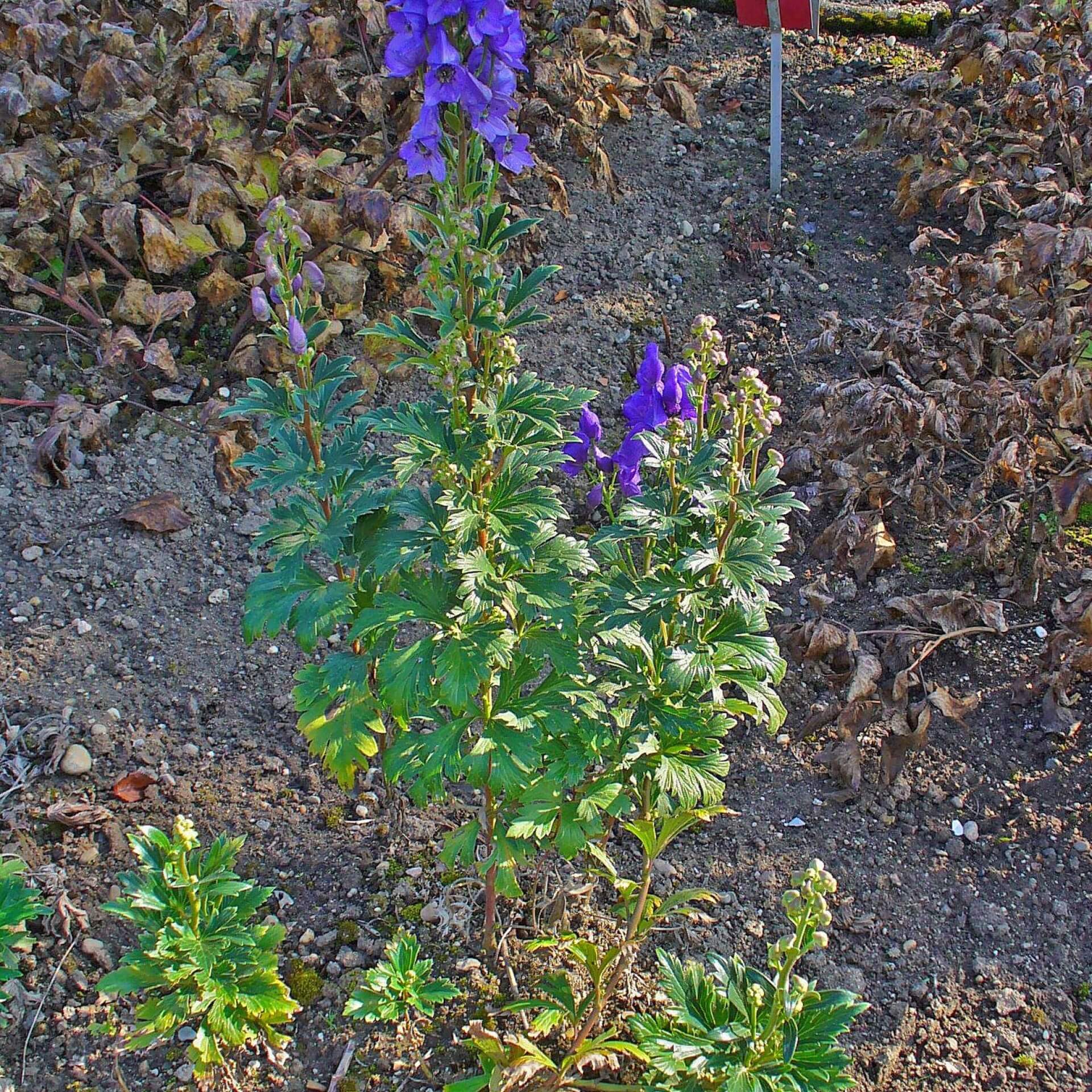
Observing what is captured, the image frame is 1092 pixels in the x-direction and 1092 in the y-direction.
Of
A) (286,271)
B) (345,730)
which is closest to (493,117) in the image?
(286,271)

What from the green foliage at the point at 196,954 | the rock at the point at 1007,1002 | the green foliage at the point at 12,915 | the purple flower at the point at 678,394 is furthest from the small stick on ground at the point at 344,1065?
the purple flower at the point at 678,394

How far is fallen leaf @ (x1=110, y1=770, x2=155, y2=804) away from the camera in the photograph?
3.36m

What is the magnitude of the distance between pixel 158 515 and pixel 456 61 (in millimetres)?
2330

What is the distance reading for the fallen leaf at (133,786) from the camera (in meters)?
3.36

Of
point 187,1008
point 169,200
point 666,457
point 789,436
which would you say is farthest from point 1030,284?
point 187,1008

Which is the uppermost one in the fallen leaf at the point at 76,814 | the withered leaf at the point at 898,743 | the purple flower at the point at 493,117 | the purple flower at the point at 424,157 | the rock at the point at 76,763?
the purple flower at the point at 493,117

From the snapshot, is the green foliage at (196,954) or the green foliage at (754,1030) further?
the green foliage at (196,954)

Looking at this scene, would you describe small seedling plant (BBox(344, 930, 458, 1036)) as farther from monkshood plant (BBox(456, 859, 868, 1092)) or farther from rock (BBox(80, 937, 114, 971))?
rock (BBox(80, 937, 114, 971))

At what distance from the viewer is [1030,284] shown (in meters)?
4.50

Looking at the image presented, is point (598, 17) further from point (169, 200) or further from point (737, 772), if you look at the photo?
point (737, 772)

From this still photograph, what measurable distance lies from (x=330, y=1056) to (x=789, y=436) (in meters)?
2.79

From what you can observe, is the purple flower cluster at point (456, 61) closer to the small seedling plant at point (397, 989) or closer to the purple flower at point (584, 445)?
the purple flower at point (584, 445)

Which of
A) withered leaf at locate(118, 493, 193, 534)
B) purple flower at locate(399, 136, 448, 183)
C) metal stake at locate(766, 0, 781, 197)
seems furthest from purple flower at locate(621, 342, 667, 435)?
metal stake at locate(766, 0, 781, 197)

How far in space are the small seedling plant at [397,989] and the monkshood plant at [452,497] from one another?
259 mm
